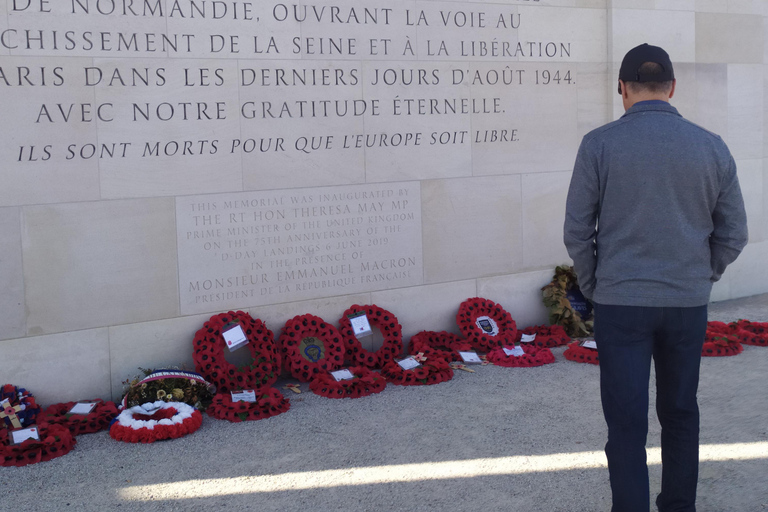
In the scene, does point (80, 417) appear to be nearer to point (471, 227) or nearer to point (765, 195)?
point (471, 227)

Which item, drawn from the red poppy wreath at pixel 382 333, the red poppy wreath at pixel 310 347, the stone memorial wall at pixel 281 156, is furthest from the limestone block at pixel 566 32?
the red poppy wreath at pixel 310 347

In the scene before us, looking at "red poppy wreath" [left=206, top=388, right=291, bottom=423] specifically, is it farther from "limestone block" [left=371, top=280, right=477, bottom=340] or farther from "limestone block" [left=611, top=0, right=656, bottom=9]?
"limestone block" [left=611, top=0, right=656, bottom=9]

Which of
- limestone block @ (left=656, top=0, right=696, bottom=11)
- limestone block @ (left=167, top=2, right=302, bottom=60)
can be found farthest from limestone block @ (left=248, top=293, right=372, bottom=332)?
limestone block @ (left=656, top=0, right=696, bottom=11)

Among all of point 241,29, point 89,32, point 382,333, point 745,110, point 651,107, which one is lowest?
point 382,333

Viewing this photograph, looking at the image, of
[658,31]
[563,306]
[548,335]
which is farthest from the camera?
[658,31]

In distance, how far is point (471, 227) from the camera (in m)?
7.88

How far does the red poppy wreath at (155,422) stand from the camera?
5465 mm

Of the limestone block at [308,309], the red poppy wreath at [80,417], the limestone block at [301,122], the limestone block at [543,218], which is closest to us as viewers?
the red poppy wreath at [80,417]

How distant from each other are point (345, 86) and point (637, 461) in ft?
14.8

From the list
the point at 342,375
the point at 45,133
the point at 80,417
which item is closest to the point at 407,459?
the point at 342,375

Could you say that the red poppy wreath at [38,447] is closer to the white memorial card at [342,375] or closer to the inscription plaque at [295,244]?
the inscription plaque at [295,244]

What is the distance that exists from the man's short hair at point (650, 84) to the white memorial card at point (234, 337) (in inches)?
152

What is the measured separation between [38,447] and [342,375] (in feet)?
7.69

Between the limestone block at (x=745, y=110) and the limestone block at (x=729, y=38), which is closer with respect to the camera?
the limestone block at (x=729, y=38)
